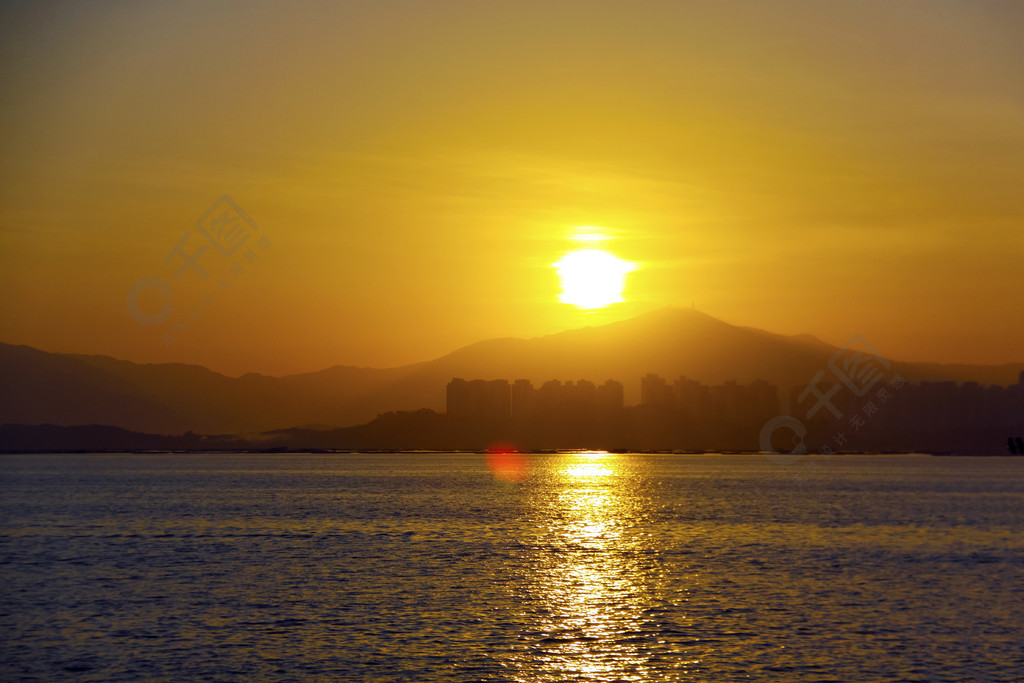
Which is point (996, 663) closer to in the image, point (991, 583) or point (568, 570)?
point (991, 583)

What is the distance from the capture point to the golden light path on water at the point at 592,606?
42875 mm

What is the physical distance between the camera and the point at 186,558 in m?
86.9

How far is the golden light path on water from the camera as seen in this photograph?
42.9 metres

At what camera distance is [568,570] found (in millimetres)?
77562

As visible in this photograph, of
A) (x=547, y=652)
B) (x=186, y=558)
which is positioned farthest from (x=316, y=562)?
(x=547, y=652)

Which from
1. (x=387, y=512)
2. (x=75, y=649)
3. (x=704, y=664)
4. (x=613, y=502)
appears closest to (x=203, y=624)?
(x=75, y=649)

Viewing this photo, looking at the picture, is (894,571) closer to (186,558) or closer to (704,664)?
(704,664)

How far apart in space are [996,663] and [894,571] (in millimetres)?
35615

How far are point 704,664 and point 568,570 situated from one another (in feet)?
114

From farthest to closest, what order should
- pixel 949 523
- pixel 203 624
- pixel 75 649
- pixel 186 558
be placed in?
pixel 949 523
pixel 186 558
pixel 203 624
pixel 75 649

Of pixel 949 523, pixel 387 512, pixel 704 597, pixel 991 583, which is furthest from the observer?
pixel 387 512

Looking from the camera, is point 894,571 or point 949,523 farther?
point 949,523

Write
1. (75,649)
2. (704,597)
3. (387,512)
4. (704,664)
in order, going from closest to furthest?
(704,664)
(75,649)
(704,597)
(387,512)

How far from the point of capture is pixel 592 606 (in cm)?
5928
